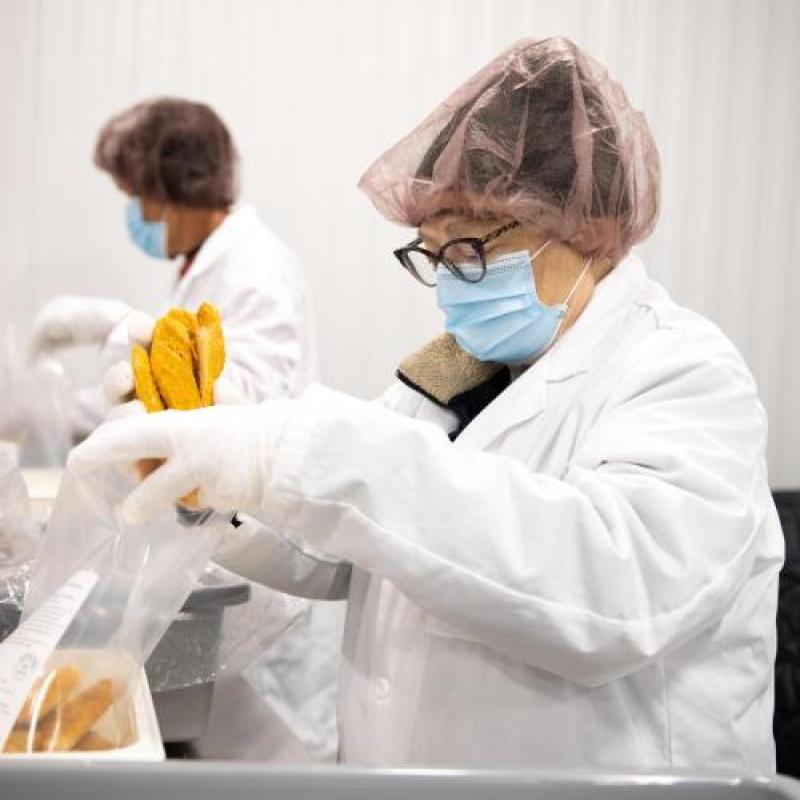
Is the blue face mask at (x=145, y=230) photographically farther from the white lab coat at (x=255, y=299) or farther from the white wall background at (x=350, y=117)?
the white wall background at (x=350, y=117)

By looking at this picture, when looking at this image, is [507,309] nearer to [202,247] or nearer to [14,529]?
[14,529]

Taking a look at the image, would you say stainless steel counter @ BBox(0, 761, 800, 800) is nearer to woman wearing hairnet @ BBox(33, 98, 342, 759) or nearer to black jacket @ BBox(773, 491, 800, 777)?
black jacket @ BBox(773, 491, 800, 777)

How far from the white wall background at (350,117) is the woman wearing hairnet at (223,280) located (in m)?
0.54

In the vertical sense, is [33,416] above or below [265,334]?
below

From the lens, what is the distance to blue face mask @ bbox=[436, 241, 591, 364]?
1120 millimetres

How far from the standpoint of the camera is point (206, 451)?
2.67 feet

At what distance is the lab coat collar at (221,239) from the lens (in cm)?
242

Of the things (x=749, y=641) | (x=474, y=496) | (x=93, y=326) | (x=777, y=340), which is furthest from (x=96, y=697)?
(x=777, y=340)

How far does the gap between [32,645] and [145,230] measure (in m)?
1.96

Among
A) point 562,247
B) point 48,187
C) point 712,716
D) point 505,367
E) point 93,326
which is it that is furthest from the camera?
point 48,187

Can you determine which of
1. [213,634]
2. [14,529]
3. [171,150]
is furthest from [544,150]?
[171,150]

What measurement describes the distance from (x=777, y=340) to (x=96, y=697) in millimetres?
2929

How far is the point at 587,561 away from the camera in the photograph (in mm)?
847

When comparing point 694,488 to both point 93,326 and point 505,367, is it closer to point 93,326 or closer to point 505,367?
point 505,367
